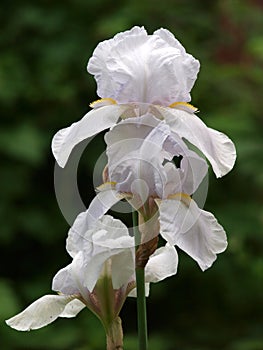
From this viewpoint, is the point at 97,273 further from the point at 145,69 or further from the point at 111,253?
the point at 145,69

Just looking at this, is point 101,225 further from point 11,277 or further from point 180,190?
point 11,277

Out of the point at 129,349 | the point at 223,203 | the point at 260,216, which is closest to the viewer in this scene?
the point at 129,349

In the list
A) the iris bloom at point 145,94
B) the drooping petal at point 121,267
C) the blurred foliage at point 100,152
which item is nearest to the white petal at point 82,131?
the iris bloom at point 145,94

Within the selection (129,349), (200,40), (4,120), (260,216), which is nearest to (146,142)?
(129,349)

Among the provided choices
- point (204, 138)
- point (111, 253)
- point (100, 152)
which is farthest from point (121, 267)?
point (100, 152)

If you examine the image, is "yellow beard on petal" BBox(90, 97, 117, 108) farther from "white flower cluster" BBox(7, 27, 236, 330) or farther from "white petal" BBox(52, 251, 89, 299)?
"white petal" BBox(52, 251, 89, 299)

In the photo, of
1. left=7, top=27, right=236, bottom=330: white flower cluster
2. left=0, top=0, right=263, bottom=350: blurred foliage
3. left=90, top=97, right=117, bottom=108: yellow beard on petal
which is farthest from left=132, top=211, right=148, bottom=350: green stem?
left=0, top=0, right=263, bottom=350: blurred foliage
